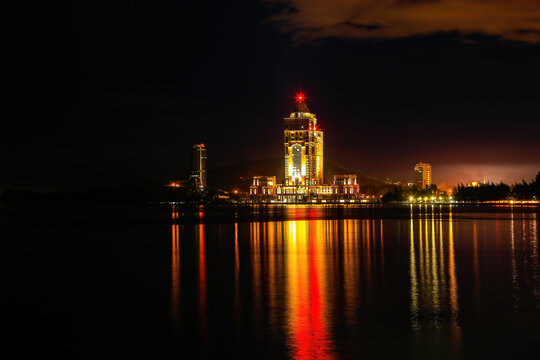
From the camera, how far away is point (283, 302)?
1858cm

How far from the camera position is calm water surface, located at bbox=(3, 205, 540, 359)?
13602mm

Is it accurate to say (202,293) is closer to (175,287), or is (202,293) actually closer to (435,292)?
(175,287)

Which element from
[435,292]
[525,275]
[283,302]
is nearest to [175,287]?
Result: [283,302]

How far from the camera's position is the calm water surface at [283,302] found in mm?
13602

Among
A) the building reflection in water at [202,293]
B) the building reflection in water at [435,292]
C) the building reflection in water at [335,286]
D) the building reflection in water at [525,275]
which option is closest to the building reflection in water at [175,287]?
the building reflection in water at [335,286]

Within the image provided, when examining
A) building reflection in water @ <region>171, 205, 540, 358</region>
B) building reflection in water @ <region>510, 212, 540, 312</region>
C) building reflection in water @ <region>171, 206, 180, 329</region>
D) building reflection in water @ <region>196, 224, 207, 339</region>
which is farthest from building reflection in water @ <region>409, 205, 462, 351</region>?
building reflection in water @ <region>171, 206, 180, 329</region>

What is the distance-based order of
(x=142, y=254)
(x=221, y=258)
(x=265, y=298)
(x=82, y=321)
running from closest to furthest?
(x=82, y=321) < (x=265, y=298) < (x=221, y=258) < (x=142, y=254)

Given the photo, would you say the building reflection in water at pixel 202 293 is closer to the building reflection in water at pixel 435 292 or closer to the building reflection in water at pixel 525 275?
the building reflection in water at pixel 435 292

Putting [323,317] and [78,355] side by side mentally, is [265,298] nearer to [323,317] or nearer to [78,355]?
[323,317]

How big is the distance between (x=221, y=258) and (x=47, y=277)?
928 cm

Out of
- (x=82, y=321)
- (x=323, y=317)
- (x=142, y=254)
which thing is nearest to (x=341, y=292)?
(x=323, y=317)

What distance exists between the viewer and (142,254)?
1332 inches

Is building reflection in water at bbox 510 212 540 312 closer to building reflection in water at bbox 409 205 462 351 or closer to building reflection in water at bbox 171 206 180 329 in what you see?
building reflection in water at bbox 409 205 462 351

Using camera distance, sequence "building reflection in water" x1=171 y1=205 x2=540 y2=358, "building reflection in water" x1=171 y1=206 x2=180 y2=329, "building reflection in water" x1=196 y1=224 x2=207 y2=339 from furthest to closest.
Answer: "building reflection in water" x1=171 y1=206 x2=180 y2=329 < "building reflection in water" x1=196 y1=224 x2=207 y2=339 < "building reflection in water" x1=171 y1=205 x2=540 y2=358
